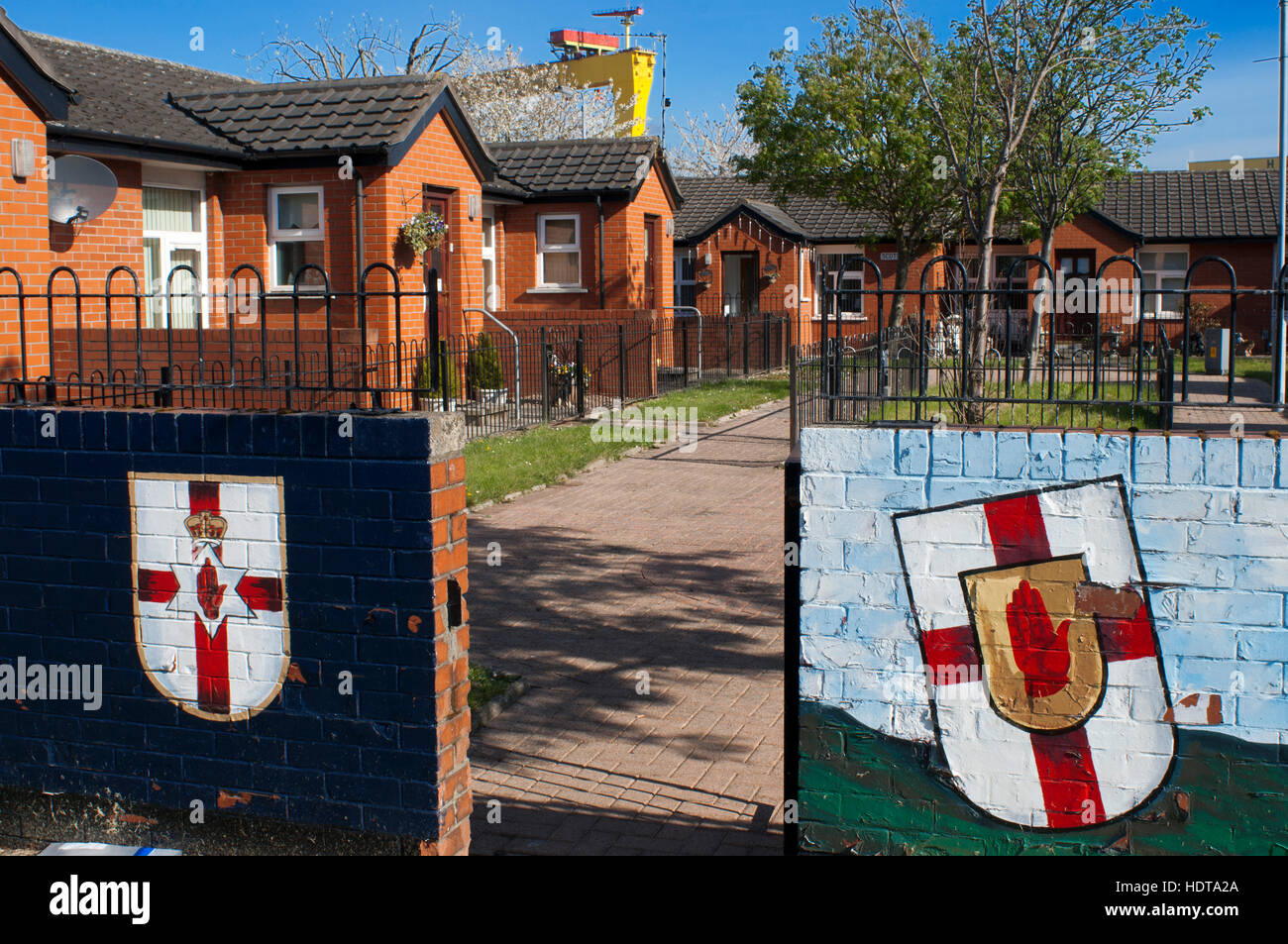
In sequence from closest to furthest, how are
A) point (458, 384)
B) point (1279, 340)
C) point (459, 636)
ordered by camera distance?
1. point (1279, 340)
2. point (459, 636)
3. point (458, 384)

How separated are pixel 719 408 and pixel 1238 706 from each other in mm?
15850

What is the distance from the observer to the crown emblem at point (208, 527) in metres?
4.29

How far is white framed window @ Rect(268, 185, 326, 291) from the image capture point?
54.0ft

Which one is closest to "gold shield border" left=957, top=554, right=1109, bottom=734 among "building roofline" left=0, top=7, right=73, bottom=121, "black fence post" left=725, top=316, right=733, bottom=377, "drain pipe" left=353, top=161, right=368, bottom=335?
"building roofline" left=0, top=7, right=73, bottom=121

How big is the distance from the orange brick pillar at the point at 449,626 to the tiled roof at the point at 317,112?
40.6ft

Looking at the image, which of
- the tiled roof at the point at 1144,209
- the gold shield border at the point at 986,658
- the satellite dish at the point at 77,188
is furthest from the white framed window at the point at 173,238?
the tiled roof at the point at 1144,209

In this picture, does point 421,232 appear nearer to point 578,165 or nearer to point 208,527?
point 578,165

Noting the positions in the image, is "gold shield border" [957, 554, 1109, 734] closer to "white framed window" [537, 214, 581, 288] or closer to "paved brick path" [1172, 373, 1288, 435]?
"paved brick path" [1172, 373, 1288, 435]

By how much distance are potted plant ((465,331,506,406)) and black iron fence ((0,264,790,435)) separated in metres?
0.02

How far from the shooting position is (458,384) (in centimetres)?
1656

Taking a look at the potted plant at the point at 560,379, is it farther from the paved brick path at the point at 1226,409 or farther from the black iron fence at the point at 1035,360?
the paved brick path at the point at 1226,409
